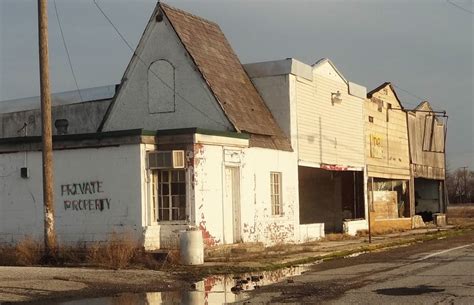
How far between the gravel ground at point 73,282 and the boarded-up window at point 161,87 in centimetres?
874

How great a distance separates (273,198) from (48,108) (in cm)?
963

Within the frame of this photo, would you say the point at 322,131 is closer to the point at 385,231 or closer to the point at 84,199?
the point at 385,231

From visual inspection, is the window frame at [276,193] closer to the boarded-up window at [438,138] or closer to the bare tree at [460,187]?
the boarded-up window at [438,138]

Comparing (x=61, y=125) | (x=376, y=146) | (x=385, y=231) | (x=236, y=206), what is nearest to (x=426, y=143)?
(x=376, y=146)

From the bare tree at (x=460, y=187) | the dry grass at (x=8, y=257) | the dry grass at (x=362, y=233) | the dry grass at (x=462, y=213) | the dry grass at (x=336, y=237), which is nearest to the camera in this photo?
the dry grass at (x=8, y=257)

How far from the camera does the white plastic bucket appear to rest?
717 inches

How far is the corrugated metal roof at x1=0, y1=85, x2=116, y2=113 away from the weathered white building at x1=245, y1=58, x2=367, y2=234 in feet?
31.7

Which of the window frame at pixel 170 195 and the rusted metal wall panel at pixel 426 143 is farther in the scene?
the rusted metal wall panel at pixel 426 143

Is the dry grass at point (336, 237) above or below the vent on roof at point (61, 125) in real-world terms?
below

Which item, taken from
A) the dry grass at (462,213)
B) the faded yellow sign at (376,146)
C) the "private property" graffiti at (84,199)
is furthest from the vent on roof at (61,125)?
the dry grass at (462,213)

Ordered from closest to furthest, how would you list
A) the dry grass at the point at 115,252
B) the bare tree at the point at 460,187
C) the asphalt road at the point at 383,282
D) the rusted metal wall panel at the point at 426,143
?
the asphalt road at the point at 383,282 → the dry grass at the point at 115,252 → the rusted metal wall panel at the point at 426,143 → the bare tree at the point at 460,187

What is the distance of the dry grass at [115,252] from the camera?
18.1 meters

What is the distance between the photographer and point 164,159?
787 inches

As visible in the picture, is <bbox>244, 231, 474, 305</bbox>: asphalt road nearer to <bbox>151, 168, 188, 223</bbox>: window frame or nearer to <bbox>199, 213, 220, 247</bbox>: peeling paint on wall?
<bbox>199, 213, 220, 247</bbox>: peeling paint on wall
